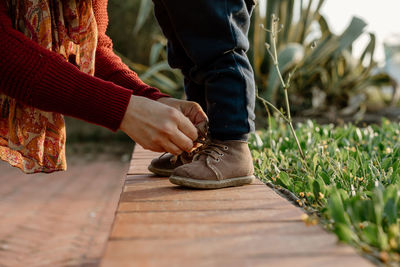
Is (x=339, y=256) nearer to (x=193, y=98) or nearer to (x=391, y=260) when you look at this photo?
(x=391, y=260)

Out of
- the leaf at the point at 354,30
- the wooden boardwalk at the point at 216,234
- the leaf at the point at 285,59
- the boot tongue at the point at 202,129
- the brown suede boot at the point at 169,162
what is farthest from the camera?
the leaf at the point at 354,30

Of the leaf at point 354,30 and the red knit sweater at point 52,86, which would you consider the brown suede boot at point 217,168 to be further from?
the leaf at point 354,30

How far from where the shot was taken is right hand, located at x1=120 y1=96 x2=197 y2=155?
1.11m

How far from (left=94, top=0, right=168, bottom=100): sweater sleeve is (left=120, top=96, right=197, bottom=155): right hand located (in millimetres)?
394

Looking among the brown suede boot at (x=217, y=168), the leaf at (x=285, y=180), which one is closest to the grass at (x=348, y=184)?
the leaf at (x=285, y=180)

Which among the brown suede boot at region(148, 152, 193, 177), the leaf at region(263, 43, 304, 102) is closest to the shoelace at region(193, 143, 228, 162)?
the brown suede boot at region(148, 152, 193, 177)

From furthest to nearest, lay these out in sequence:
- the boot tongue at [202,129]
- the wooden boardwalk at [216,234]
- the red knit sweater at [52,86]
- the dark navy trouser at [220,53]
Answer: the boot tongue at [202,129] → the dark navy trouser at [220,53] → the red knit sweater at [52,86] → the wooden boardwalk at [216,234]

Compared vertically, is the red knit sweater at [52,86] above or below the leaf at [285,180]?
above

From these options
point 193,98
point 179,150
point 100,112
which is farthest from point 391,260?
point 193,98

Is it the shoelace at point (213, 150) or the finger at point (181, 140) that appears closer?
the finger at point (181, 140)

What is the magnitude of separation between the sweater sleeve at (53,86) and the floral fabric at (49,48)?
22cm

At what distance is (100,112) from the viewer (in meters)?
1.09

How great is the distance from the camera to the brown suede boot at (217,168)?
1.30m

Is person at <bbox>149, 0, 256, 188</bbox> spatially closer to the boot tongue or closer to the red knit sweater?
the boot tongue
